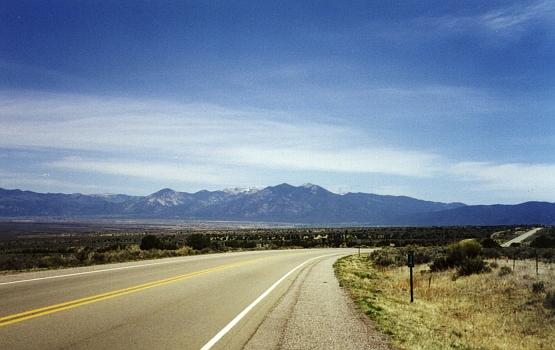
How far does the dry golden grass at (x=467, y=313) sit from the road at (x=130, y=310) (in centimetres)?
302

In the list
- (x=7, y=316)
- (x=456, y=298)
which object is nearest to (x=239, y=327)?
(x=7, y=316)

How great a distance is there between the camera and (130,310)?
35.2 ft

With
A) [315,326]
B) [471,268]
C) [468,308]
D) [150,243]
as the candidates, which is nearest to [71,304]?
[315,326]

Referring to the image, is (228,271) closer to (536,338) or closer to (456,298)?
(456,298)

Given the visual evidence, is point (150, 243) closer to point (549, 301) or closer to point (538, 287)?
point (538, 287)

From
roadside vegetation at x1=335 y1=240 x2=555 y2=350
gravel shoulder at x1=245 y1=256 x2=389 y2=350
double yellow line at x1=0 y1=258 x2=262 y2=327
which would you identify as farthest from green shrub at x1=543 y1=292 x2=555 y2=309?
double yellow line at x1=0 y1=258 x2=262 y2=327

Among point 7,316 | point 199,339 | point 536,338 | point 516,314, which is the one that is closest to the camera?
point 199,339

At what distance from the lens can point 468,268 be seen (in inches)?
1150

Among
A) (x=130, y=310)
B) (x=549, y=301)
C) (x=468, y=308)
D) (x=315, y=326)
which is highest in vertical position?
(x=130, y=310)

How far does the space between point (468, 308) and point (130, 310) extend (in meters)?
12.9

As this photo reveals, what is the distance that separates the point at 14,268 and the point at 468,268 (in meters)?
23.8

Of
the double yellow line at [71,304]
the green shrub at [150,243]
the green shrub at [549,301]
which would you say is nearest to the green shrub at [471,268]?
the green shrub at [549,301]

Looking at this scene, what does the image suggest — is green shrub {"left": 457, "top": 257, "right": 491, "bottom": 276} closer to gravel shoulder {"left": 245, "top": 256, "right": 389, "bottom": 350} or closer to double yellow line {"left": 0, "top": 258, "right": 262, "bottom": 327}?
gravel shoulder {"left": 245, "top": 256, "right": 389, "bottom": 350}

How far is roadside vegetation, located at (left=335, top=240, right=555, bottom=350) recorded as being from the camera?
37.4 ft
